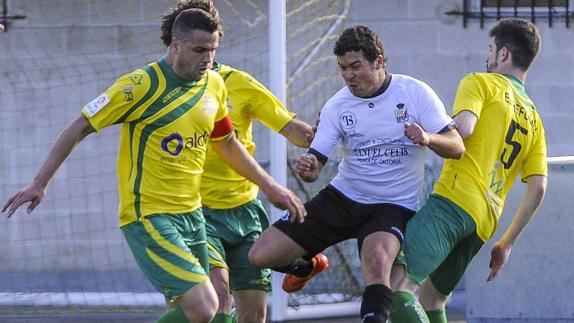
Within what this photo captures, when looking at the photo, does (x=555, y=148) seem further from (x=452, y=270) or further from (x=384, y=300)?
(x=384, y=300)

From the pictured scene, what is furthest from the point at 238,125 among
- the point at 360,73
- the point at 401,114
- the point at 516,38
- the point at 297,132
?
the point at 516,38

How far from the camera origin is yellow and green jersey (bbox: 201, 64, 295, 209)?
700 cm

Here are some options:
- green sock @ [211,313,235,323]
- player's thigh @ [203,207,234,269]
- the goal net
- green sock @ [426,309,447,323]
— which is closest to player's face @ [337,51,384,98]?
player's thigh @ [203,207,234,269]

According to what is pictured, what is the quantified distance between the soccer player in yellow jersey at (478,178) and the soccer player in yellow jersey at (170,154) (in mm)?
675

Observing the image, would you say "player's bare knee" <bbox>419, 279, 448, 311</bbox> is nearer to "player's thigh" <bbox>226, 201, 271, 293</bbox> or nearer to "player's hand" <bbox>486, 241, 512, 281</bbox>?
"player's hand" <bbox>486, 241, 512, 281</bbox>

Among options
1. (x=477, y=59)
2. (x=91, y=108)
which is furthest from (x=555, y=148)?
(x=91, y=108)

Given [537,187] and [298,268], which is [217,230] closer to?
[298,268]

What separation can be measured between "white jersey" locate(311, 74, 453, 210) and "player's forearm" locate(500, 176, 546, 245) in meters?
0.65

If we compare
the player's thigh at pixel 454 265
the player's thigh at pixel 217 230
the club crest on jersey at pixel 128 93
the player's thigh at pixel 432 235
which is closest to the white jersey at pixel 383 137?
the player's thigh at pixel 432 235

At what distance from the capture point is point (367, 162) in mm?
6574

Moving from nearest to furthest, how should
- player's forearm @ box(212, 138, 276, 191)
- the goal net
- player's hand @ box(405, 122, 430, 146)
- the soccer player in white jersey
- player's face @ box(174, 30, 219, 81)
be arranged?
player's hand @ box(405, 122, 430, 146) < player's face @ box(174, 30, 219, 81) < the soccer player in white jersey < player's forearm @ box(212, 138, 276, 191) < the goal net

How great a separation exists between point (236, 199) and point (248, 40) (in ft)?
10.7

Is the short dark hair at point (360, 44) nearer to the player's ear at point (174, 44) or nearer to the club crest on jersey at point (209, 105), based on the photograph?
the club crest on jersey at point (209, 105)

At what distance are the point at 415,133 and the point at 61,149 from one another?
5.45 ft
